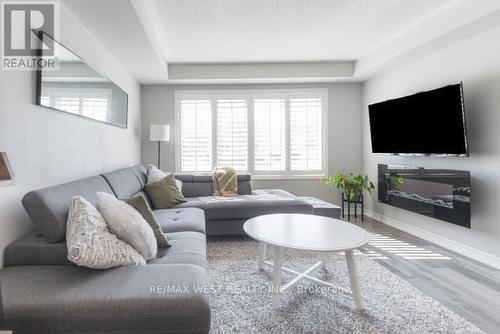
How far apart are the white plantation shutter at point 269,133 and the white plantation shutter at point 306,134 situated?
0.59 feet

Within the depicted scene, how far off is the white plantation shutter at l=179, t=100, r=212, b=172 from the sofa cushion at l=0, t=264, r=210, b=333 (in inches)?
131

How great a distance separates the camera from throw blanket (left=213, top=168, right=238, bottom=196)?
3727mm

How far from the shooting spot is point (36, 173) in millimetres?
1721

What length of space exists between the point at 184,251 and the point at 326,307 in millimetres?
1034

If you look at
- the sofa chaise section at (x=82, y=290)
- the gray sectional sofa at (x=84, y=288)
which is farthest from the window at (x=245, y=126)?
the sofa chaise section at (x=82, y=290)

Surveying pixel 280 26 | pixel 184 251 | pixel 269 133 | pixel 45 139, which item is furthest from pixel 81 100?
pixel 269 133

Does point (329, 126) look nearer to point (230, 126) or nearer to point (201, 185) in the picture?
point (230, 126)

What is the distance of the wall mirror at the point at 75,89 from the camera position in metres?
1.80

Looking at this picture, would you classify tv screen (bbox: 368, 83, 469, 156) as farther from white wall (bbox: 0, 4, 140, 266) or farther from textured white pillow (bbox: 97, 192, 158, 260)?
white wall (bbox: 0, 4, 140, 266)

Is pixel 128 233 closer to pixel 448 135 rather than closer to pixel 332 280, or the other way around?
pixel 332 280

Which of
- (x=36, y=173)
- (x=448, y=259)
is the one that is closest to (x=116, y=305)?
(x=36, y=173)

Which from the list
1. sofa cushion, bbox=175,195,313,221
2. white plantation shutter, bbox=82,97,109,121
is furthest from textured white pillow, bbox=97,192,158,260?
sofa cushion, bbox=175,195,313,221

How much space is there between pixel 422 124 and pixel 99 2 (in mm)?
3460

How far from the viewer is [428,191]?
2988 millimetres
